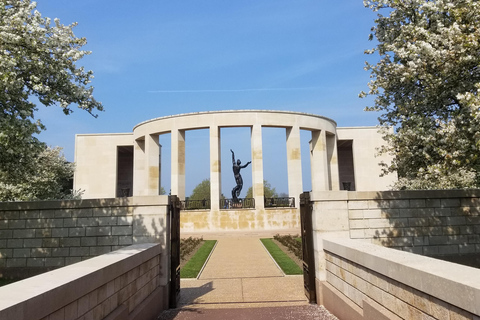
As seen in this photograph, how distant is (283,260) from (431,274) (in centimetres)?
1009

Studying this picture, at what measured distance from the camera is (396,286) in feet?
14.7

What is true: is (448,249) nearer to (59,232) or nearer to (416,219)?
(416,219)

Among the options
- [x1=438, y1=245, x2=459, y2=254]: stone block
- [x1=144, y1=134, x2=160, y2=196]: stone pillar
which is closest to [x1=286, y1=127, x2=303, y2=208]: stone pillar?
[x1=144, y1=134, x2=160, y2=196]: stone pillar

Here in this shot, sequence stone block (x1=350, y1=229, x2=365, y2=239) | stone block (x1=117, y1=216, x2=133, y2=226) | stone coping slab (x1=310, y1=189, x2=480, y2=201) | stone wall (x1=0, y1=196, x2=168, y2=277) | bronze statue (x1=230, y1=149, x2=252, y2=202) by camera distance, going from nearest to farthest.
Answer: stone coping slab (x1=310, y1=189, x2=480, y2=201)
stone block (x1=350, y1=229, x2=365, y2=239)
stone block (x1=117, y1=216, x2=133, y2=226)
stone wall (x1=0, y1=196, x2=168, y2=277)
bronze statue (x1=230, y1=149, x2=252, y2=202)

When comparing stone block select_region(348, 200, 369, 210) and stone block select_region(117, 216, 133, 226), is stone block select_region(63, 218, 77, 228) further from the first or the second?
stone block select_region(348, 200, 369, 210)

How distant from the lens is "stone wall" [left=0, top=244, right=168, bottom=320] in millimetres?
3078

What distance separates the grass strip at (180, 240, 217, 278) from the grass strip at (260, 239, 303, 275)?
2833 mm

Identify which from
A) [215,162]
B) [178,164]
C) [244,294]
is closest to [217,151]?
[215,162]

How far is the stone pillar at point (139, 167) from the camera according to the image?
32500 millimetres

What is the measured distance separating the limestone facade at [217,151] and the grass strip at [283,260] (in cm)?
907

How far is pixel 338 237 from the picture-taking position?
26.1ft

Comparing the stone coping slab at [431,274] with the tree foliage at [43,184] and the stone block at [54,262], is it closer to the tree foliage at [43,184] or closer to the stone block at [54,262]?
the stone block at [54,262]

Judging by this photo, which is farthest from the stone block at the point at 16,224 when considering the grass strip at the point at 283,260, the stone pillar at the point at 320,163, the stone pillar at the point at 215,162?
the stone pillar at the point at 320,163

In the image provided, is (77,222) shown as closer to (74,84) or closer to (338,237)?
(74,84)
